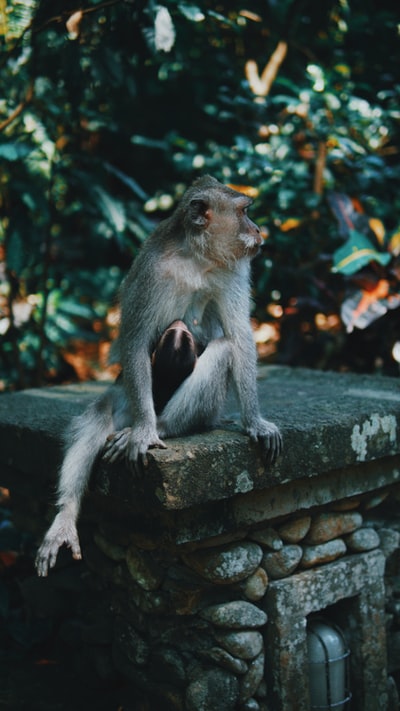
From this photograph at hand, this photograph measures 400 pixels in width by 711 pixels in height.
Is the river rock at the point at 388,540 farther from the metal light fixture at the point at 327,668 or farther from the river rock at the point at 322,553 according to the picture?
the metal light fixture at the point at 327,668

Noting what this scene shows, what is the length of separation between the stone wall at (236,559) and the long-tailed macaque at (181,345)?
109mm

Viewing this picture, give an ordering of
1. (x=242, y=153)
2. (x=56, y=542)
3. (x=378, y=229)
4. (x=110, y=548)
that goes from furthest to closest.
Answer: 1. (x=242, y=153)
2. (x=378, y=229)
3. (x=110, y=548)
4. (x=56, y=542)

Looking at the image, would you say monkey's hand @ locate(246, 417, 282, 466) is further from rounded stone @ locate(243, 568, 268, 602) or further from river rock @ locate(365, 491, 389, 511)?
river rock @ locate(365, 491, 389, 511)

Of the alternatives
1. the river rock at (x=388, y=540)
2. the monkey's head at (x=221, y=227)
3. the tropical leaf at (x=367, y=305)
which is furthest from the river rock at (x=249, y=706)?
the tropical leaf at (x=367, y=305)

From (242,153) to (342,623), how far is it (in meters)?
3.61

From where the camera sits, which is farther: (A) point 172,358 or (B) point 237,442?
(A) point 172,358

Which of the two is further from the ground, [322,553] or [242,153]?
[242,153]

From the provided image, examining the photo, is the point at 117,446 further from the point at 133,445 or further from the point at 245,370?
the point at 245,370

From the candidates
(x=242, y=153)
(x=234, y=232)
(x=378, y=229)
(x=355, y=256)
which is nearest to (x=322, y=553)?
(x=234, y=232)

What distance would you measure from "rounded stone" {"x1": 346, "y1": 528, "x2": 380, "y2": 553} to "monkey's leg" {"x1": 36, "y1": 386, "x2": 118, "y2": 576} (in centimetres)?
125

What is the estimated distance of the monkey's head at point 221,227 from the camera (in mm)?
2652

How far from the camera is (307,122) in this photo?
5.32 metres

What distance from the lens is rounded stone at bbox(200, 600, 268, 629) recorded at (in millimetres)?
2596

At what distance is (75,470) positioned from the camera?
101 inches
